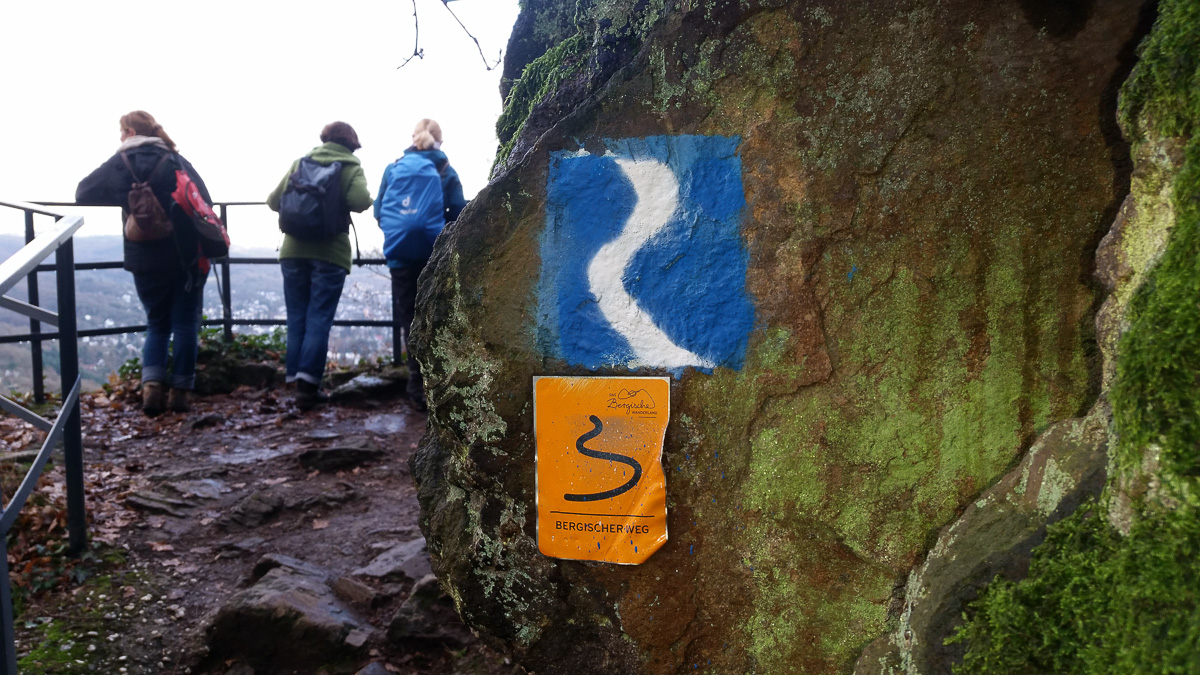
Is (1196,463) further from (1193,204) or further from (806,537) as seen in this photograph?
(806,537)

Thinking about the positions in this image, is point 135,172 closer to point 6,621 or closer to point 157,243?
point 157,243

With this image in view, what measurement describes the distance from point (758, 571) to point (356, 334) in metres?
5.81

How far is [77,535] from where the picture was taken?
3.27m

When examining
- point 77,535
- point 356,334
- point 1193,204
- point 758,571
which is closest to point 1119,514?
point 1193,204

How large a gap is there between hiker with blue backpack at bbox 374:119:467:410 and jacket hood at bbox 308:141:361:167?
0.43m

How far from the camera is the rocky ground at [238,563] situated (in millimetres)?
2836

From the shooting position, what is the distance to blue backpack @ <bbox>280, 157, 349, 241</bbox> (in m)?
4.80

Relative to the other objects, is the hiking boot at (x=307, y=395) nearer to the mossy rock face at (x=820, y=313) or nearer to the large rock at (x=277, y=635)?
the large rock at (x=277, y=635)

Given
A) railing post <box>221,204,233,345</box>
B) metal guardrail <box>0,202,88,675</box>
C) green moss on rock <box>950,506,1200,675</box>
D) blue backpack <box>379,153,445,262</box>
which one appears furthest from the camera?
railing post <box>221,204,233,345</box>

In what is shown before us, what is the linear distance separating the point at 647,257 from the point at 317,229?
11.8 feet

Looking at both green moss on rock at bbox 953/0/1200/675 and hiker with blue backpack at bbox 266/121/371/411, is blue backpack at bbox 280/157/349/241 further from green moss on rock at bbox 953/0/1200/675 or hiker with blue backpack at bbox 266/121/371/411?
green moss on rock at bbox 953/0/1200/675

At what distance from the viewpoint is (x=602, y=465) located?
1945mm

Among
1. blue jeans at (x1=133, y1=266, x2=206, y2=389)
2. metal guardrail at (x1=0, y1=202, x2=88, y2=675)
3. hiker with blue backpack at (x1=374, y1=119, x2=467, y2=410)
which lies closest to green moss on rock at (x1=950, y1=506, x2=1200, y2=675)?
metal guardrail at (x1=0, y1=202, x2=88, y2=675)

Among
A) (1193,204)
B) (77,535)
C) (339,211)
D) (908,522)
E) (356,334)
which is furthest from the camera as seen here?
(356,334)
